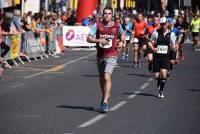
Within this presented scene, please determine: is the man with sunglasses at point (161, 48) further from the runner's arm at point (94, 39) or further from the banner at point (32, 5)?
the banner at point (32, 5)

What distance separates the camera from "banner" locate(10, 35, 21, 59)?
2594 centimetres

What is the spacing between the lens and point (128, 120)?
12602 millimetres

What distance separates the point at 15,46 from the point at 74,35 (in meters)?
12.6

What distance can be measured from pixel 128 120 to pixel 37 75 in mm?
10435

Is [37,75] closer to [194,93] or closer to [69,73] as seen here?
[69,73]

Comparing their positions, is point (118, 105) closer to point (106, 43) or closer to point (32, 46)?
point (106, 43)

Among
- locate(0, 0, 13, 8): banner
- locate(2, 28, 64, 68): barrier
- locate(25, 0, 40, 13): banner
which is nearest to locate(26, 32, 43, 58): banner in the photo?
locate(2, 28, 64, 68): barrier

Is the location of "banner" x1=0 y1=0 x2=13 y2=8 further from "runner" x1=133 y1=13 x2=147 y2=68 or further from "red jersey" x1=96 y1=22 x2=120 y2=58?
"red jersey" x1=96 y1=22 x2=120 y2=58

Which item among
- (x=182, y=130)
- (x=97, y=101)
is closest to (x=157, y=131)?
(x=182, y=130)

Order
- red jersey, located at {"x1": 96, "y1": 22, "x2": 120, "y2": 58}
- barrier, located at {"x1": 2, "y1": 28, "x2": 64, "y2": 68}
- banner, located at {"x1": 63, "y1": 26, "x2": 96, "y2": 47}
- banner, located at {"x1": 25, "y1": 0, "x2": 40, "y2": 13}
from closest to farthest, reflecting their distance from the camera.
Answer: red jersey, located at {"x1": 96, "y1": 22, "x2": 120, "y2": 58}
barrier, located at {"x1": 2, "y1": 28, "x2": 64, "y2": 68}
banner, located at {"x1": 63, "y1": 26, "x2": 96, "y2": 47}
banner, located at {"x1": 25, "y1": 0, "x2": 40, "y2": 13}

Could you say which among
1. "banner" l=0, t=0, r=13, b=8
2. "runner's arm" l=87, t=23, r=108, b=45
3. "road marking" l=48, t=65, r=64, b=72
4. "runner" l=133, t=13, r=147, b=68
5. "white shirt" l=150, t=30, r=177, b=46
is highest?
"banner" l=0, t=0, r=13, b=8

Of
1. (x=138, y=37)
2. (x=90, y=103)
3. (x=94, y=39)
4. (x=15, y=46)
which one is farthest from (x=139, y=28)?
(x=94, y=39)

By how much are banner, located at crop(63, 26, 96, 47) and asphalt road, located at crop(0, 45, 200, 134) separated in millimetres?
12617

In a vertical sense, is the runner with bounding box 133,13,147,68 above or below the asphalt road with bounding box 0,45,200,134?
above
